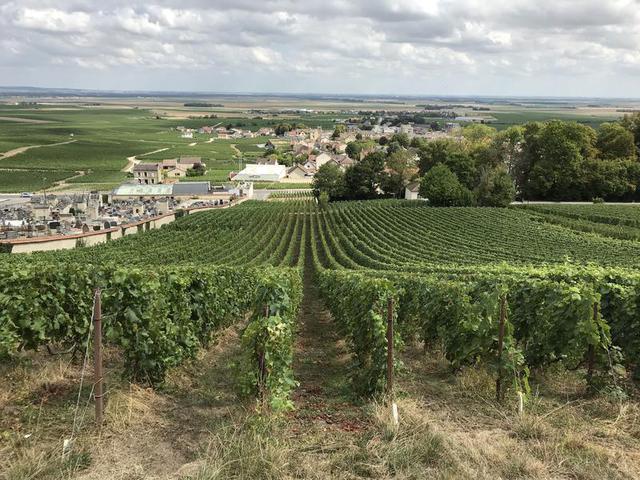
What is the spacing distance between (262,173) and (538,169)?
76.0m

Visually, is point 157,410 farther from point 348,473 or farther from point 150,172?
point 150,172

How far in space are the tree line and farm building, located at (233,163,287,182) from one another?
3969cm

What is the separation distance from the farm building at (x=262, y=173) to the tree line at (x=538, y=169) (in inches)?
1562

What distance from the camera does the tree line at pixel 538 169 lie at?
255 ft

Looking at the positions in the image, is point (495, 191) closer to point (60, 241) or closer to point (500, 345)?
point (60, 241)

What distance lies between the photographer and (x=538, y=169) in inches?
3157

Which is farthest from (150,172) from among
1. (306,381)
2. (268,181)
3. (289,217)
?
(306,381)

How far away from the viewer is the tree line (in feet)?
255

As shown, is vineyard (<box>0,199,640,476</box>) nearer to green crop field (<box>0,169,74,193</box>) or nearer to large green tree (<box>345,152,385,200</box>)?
large green tree (<box>345,152,385,200</box>)

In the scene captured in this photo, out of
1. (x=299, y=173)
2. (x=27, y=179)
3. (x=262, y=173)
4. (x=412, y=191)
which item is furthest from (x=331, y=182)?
(x=27, y=179)

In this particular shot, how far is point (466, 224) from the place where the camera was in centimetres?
5891

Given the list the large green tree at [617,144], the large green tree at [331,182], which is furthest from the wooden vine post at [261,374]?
the large green tree at [617,144]

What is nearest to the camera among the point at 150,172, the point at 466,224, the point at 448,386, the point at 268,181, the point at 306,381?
the point at 448,386

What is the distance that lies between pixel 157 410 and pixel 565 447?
5.64m
